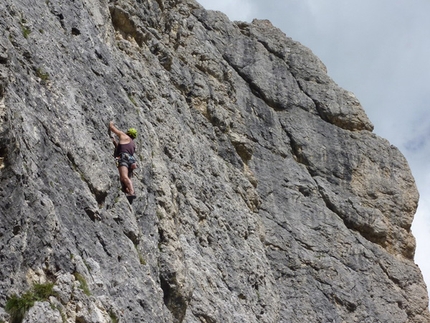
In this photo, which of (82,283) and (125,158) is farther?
(125,158)

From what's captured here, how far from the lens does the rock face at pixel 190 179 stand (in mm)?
11078

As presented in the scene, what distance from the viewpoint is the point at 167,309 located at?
14.5 meters

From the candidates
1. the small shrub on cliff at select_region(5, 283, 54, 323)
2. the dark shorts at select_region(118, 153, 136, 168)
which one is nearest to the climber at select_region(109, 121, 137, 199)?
the dark shorts at select_region(118, 153, 136, 168)

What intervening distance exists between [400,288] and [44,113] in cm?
1960

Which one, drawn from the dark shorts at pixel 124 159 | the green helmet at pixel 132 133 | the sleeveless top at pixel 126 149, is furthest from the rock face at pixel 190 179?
the green helmet at pixel 132 133

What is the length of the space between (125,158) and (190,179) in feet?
18.2

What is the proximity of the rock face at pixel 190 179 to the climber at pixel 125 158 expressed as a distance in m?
0.25

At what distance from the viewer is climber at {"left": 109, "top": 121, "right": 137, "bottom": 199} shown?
48.4 ft

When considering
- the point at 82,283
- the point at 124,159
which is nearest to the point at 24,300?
the point at 82,283

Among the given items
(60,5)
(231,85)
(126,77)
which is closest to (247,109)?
(231,85)

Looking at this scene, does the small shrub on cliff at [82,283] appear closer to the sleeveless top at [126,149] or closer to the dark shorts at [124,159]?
the dark shorts at [124,159]

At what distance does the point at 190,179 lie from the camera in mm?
20281

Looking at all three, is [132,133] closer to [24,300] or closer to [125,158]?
[125,158]

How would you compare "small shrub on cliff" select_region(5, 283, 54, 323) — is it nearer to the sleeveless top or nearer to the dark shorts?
the dark shorts
